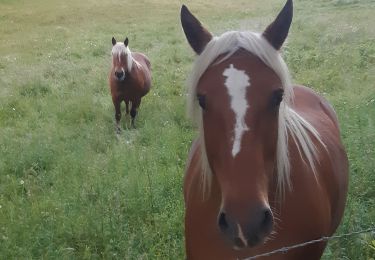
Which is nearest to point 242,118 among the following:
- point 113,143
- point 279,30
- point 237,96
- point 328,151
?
point 237,96

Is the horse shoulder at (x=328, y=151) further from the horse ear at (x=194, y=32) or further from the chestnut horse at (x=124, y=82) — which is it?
the chestnut horse at (x=124, y=82)

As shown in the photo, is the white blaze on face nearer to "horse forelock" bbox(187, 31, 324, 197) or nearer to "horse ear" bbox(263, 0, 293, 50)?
"horse forelock" bbox(187, 31, 324, 197)

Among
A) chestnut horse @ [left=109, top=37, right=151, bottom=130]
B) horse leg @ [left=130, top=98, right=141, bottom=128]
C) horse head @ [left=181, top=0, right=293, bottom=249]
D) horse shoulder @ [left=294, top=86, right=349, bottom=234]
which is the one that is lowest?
horse leg @ [left=130, top=98, right=141, bottom=128]

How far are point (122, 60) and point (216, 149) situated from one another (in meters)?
6.59

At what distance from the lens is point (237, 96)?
2.23 m

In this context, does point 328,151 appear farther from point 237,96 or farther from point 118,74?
point 118,74

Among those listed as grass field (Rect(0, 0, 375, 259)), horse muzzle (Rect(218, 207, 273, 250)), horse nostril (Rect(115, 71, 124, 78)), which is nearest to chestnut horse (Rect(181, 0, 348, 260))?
horse muzzle (Rect(218, 207, 273, 250))

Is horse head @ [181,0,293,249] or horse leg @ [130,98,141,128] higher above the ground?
horse head @ [181,0,293,249]

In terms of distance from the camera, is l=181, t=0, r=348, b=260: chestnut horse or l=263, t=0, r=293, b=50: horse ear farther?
l=263, t=0, r=293, b=50: horse ear

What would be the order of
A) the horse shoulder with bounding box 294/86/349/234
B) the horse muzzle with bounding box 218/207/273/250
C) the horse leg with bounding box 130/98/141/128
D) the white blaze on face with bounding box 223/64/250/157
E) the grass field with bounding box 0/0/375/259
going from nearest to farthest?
the horse muzzle with bounding box 218/207/273/250 < the white blaze on face with bounding box 223/64/250/157 < the horse shoulder with bounding box 294/86/349/234 < the grass field with bounding box 0/0/375/259 < the horse leg with bounding box 130/98/141/128

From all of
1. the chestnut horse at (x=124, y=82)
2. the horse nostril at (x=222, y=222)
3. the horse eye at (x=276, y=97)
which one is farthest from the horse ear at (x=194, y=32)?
the chestnut horse at (x=124, y=82)

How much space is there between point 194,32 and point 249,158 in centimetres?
84

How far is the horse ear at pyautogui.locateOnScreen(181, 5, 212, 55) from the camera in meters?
2.56

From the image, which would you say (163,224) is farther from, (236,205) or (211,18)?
(211,18)
